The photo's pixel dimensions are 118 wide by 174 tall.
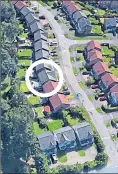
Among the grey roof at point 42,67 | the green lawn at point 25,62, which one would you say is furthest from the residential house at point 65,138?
the green lawn at point 25,62

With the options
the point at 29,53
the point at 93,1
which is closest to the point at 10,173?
the point at 29,53

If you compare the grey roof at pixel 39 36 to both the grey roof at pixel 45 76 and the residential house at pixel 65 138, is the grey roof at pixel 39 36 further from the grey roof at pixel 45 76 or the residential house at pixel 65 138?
the residential house at pixel 65 138

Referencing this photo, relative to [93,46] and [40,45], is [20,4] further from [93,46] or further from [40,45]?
[93,46]

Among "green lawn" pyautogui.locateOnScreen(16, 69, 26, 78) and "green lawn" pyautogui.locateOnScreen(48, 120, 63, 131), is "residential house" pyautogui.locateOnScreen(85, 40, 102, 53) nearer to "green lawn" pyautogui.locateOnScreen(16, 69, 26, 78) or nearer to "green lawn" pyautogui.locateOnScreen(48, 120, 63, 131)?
"green lawn" pyautogui.locateOnScreen(16, 69, 26, 78)

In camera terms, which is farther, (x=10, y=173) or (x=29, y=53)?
(x=29, y=53)

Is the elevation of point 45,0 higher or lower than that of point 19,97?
higher

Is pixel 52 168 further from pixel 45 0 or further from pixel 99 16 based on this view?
pixel 45 0
